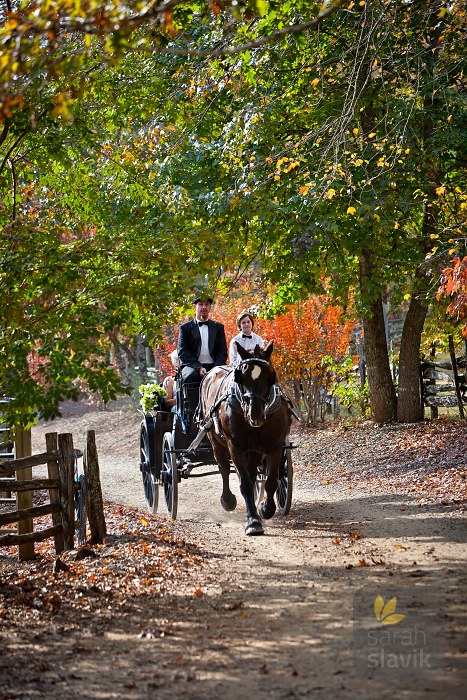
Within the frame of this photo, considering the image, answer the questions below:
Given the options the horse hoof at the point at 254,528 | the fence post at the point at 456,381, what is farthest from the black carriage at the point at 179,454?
the fence post at the point at 456,381

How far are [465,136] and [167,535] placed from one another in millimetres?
7235

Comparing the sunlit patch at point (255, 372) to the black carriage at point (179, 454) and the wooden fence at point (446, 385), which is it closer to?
the black carriage at point (179, 454)

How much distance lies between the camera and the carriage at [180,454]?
10148 mm

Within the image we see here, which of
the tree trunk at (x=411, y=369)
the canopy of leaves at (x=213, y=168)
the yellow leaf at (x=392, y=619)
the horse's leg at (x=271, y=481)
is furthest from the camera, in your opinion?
the tree trunk at (x=411, y=369)

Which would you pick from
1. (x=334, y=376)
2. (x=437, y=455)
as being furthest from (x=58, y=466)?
(x=334, y=376)

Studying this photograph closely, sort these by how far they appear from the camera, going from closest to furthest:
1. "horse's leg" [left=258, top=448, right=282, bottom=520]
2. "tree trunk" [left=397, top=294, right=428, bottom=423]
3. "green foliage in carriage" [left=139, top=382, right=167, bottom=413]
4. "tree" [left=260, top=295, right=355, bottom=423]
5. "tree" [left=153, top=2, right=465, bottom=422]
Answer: "horse's leg" [left=258, top=448, right=282, bottom=520] → "tree" [left=153, top=2, right=465, bottom=422] → "green foliage in carriage" [left=139, top=382, right=167, bottom=413] → "tree trunk" [left=397, top=294, right=428, bottom=423] → "tree" [left=260, top=295, right=355, bottom=423]

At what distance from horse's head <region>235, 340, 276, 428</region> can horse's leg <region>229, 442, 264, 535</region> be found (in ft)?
1.62

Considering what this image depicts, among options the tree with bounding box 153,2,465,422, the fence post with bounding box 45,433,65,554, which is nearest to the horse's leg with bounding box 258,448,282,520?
the fence post with bounding box 45,433,65,554

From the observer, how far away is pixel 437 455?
532 inches

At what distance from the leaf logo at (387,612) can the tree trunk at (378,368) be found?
10561 millimetres

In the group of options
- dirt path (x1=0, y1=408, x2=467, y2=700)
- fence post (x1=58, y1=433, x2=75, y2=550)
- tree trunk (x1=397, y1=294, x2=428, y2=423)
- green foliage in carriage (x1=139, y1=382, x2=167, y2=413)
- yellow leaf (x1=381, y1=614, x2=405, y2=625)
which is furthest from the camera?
tree trunk (x1=397, y1=294, x2=428, y2=423)

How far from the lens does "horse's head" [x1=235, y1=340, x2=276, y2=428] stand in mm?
8781

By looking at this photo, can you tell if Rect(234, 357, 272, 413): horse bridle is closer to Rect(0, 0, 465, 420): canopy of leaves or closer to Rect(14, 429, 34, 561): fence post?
Rect(0, 0, 465, 420): canopy of leaves

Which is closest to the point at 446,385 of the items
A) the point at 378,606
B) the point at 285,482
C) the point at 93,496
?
the point at 285,482
